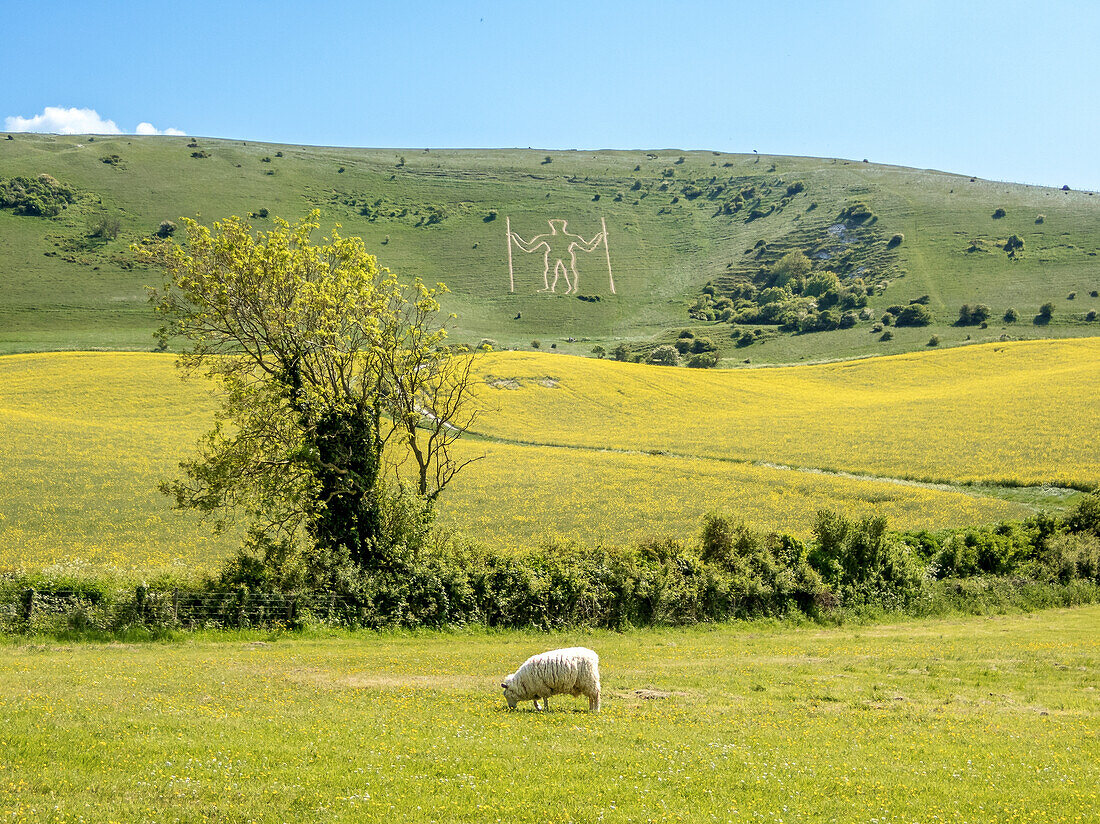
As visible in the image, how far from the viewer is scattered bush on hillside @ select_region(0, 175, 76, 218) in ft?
509

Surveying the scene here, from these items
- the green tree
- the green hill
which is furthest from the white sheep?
the green hill

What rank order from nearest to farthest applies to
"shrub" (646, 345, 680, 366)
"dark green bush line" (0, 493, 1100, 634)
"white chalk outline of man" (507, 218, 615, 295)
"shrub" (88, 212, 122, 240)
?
1. "dark green bush line" (0, 493, 1100, 634)
2. "shrub" (646, 345, 680, 366)
3. "shrub" (88, 212, 122, 240)
4. "white chalk outline of man" (507, 218, 615, 295)

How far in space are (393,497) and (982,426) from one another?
5059cm

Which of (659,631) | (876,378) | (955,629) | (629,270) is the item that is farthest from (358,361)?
(629,270)

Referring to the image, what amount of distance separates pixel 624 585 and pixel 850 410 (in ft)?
164

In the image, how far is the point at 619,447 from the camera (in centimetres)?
6103

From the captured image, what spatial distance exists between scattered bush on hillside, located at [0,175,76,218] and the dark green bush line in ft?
537

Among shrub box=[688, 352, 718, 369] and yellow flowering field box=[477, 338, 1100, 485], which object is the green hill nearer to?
shrub box=[688, 352, 718, 369]

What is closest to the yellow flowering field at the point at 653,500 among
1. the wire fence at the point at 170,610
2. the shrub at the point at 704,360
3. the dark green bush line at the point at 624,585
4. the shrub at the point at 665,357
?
Result: the dark green bush line at the point at 624,585

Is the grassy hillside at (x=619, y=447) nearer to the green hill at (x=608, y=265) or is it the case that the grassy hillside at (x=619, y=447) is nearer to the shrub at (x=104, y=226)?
the green hill at (x=608, y=265)

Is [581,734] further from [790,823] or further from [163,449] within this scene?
[163,449]

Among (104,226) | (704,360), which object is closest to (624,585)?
(704,360)

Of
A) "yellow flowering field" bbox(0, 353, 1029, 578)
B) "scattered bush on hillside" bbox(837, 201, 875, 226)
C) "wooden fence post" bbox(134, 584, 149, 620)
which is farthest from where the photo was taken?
"scattered bush on hillside" bbox(837, 201, 875, 226)

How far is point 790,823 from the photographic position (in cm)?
996
